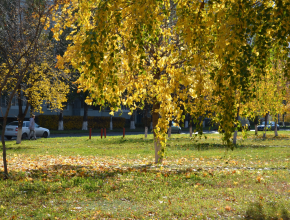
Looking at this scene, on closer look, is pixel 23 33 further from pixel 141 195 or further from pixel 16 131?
pixel 16 131

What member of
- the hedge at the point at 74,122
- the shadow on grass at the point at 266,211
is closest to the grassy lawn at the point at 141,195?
the shadow on grass at the point at 266,211

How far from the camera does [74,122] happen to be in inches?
1602

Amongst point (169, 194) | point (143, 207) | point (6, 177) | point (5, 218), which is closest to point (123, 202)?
point (143, 207)

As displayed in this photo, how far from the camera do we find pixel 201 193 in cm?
629

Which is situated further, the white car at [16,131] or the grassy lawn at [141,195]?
the white car at [16,131]

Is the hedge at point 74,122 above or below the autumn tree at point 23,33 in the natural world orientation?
below

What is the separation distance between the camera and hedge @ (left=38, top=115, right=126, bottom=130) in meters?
37.7

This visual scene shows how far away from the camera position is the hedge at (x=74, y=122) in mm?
37656

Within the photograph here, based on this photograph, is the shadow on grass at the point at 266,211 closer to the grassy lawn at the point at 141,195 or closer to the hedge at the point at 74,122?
the grassy lawn at the point at 141,195

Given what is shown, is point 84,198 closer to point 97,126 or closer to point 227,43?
point 227,43

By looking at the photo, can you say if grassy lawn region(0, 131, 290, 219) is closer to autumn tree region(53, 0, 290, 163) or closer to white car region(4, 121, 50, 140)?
autumn tree region(53, 0, 290, 163)

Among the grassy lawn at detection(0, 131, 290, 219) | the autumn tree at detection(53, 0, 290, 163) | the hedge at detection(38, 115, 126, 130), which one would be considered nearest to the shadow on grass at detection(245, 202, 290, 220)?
the grassy lawn at detection(0, 131, 290, 219)

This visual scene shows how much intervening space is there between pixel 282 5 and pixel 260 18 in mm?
A: 329

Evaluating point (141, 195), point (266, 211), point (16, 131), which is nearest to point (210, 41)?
point (266, 211)
